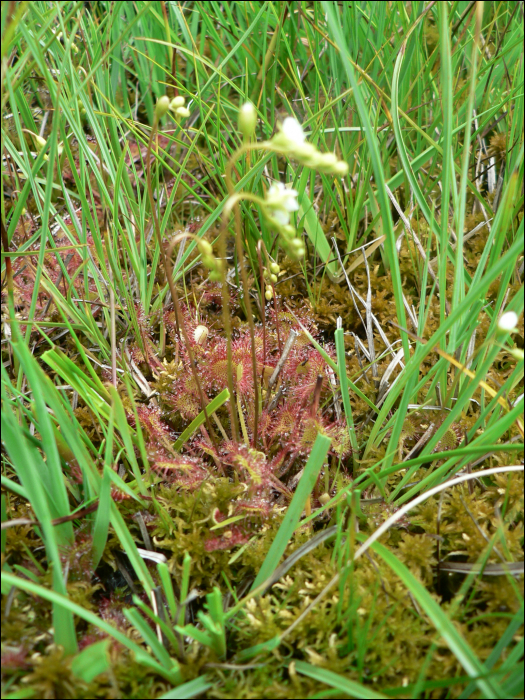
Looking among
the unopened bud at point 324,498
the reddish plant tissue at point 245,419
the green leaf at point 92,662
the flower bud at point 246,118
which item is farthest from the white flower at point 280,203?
the green leaf at point 92,662

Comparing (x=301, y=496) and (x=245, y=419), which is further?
(x=245, y=419)

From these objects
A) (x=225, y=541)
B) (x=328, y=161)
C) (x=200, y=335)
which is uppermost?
(x=328, y=161)

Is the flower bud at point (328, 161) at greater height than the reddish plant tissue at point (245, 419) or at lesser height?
greater

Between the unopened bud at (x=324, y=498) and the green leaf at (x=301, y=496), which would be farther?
the unopened bud at (x=324, y=498)

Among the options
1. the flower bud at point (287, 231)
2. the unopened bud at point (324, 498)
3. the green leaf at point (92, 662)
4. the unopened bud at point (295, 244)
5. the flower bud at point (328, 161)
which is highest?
the flower bud at point (328, 161)

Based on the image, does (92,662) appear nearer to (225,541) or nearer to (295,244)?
(225,541)

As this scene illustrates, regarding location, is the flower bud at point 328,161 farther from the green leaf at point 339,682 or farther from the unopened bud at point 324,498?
the green leaf at point 339,682

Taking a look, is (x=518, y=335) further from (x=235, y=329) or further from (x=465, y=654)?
(x=465, y=654)

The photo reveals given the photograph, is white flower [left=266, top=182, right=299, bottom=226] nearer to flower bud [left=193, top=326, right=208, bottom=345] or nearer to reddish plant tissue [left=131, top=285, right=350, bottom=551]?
reddish plant tissue [left=131, top=285, right=350, bottom=551]

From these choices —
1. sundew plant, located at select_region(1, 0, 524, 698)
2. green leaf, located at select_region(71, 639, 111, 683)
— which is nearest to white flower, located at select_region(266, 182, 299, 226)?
sundew plant, located at select_region(1, 0, 524, 698)

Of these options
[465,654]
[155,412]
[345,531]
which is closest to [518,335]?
[345,531]

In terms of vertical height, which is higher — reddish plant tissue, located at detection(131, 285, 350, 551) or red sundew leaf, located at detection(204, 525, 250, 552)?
reddish plant tissue, located at detection(131, 285, 350, 551)

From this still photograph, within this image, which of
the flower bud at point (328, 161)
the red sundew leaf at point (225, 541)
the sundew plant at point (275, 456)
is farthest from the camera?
the red sundew leaf at point (225, 541)

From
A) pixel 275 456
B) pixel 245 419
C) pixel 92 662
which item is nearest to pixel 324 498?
pixel 275 456
